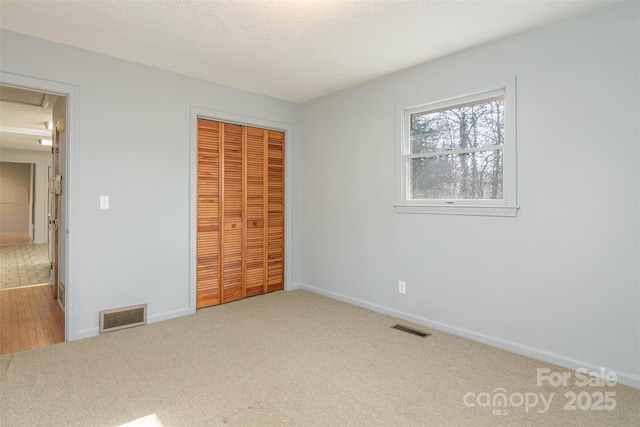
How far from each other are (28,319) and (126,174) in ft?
5.88

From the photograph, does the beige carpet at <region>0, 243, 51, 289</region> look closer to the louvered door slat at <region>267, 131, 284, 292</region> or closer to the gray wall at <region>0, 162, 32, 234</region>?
the gray wall at <region>0, 162, 32, 234</region>

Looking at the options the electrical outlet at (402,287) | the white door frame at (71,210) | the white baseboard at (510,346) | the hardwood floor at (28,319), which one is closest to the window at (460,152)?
the electrical outlet at (402,287)

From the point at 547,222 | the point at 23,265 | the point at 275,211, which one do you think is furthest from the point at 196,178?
the point at 23,265

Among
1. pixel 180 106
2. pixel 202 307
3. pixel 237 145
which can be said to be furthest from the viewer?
pixel 237 145

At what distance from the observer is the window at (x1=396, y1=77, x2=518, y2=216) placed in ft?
9.06

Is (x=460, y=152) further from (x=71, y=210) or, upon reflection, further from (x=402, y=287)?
(x=71, y=210)

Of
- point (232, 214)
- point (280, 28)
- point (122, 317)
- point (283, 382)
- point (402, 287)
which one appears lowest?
point (283, 382)

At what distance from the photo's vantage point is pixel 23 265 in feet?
20.4

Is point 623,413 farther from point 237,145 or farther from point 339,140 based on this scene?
point 237,145

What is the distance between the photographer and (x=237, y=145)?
4.09 metres

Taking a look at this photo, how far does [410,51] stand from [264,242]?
2682 mm

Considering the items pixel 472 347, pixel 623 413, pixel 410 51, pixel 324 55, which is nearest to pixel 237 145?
pixel 324 55

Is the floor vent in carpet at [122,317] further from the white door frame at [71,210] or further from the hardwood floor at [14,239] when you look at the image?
the hardwood floor at [14,239]

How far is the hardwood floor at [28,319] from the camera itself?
9.54ft
